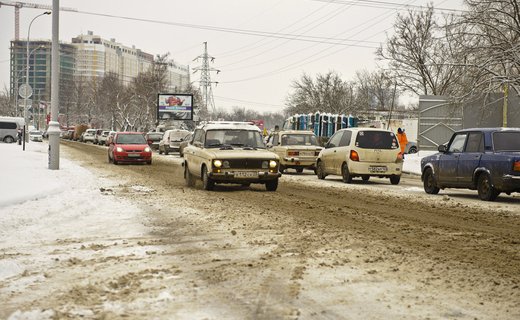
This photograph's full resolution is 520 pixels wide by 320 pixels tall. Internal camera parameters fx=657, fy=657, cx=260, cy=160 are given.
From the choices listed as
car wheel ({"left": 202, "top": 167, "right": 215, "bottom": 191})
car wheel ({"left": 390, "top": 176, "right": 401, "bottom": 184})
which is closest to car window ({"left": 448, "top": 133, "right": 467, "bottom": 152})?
car wheel ({"left": 390, "top": 176, "right": 401, "bottom": 184})

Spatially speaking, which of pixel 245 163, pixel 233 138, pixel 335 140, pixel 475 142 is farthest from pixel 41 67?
pixel 475 142

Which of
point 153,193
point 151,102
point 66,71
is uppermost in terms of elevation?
point 66,71

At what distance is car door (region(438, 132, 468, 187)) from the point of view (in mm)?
15797

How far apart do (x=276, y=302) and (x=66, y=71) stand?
15868cm

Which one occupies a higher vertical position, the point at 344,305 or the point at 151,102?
the point at 151,102

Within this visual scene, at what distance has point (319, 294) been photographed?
5.39 metres

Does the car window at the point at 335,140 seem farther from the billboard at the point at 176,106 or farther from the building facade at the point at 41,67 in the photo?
the building facade at the point at 41,67

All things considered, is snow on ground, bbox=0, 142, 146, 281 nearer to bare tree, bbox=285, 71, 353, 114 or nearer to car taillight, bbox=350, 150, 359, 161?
car taillight, bbox=350, 150, 359, 161

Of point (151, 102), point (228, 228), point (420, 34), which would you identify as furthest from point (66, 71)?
point (228, 228)

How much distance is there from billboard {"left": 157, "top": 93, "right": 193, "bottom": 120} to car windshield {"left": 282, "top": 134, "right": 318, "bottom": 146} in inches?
1903

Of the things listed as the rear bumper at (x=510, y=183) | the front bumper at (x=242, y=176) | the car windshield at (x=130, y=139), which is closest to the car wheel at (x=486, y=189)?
the rear bumper at (x=510, y=183)

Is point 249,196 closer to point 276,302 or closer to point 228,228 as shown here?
point 228,228

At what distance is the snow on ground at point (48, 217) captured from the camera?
7.66 m

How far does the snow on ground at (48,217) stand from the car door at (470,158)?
7779mm
